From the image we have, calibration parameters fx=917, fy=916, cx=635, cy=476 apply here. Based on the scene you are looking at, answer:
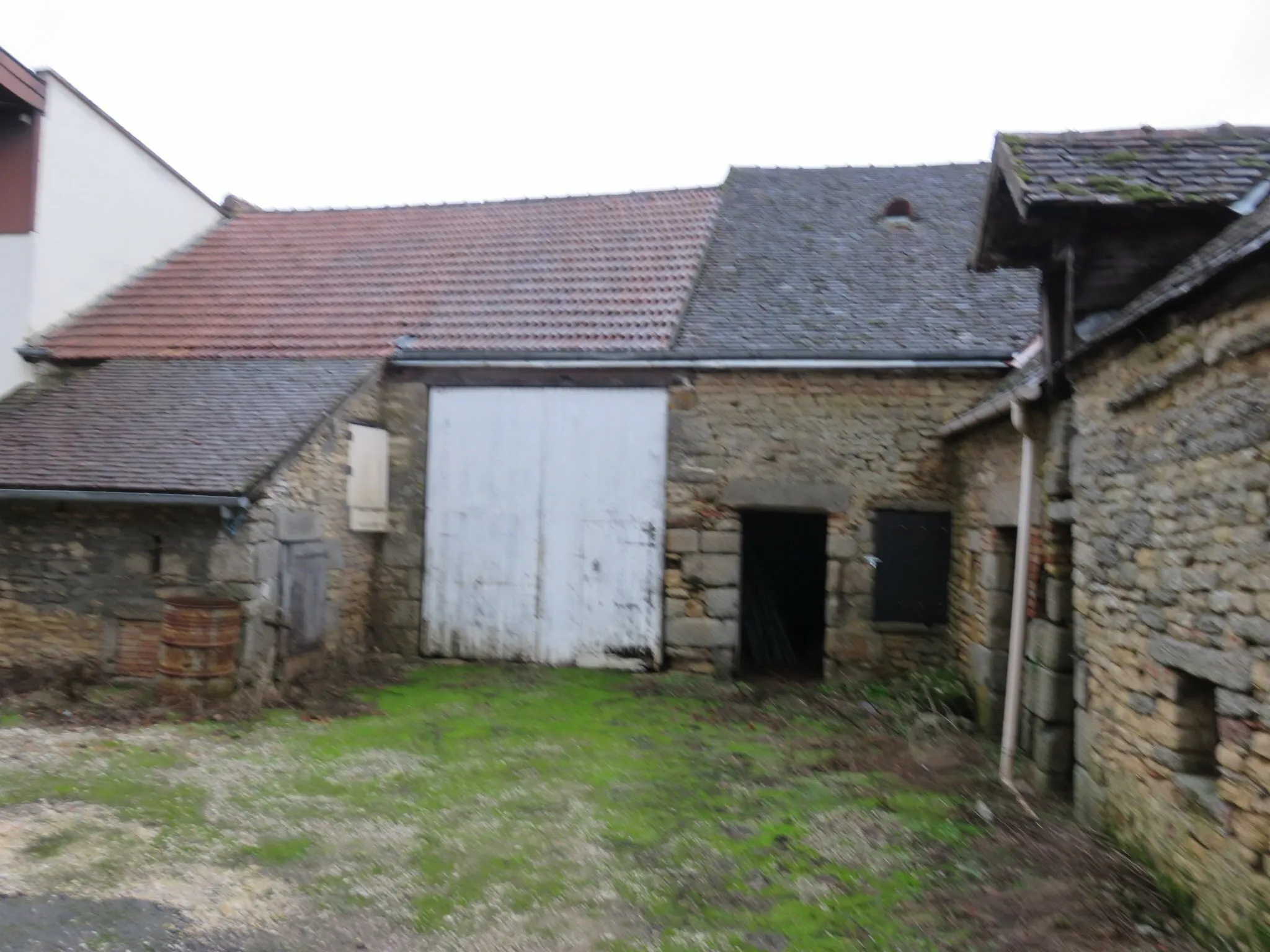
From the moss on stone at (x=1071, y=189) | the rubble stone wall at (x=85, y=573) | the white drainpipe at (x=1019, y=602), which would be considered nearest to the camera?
the moss on stone at (x=1071, y=189)

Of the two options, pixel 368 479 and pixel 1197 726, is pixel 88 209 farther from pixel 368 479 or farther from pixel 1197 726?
pixel 1197 726

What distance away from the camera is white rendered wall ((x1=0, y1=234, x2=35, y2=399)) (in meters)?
10.2

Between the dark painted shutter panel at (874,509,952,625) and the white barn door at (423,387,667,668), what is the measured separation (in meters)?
2.21

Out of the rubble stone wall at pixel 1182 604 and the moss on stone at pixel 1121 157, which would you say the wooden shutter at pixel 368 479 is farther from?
the moss on stone at pixel 1121 157

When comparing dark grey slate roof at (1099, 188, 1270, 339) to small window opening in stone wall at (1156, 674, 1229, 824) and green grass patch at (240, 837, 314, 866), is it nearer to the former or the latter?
small window opening in stone wall at (1156, 674, 1229, 824)

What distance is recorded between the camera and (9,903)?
4.03 meters

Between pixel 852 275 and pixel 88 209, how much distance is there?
9101 mm

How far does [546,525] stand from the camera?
9.67m

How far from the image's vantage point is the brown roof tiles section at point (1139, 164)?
4.99 meters

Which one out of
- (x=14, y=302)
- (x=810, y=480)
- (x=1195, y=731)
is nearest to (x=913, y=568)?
(x=810, y=480)

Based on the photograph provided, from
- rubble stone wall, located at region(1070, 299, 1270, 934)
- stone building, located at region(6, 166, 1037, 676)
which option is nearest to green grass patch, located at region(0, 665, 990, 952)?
rubble stone wall, located at region(1070, 299, 1270, 934)

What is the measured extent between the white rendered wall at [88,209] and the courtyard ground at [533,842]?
19.7ft

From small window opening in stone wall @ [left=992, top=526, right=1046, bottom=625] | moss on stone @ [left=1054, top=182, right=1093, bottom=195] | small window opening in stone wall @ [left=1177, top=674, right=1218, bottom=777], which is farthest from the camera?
small window opening in stone wall @ [left=992, top=526, right=1046, bottom=625]

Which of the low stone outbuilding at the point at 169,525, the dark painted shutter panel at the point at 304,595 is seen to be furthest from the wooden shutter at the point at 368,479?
the dark painted shutter panel at the point at 304,595
